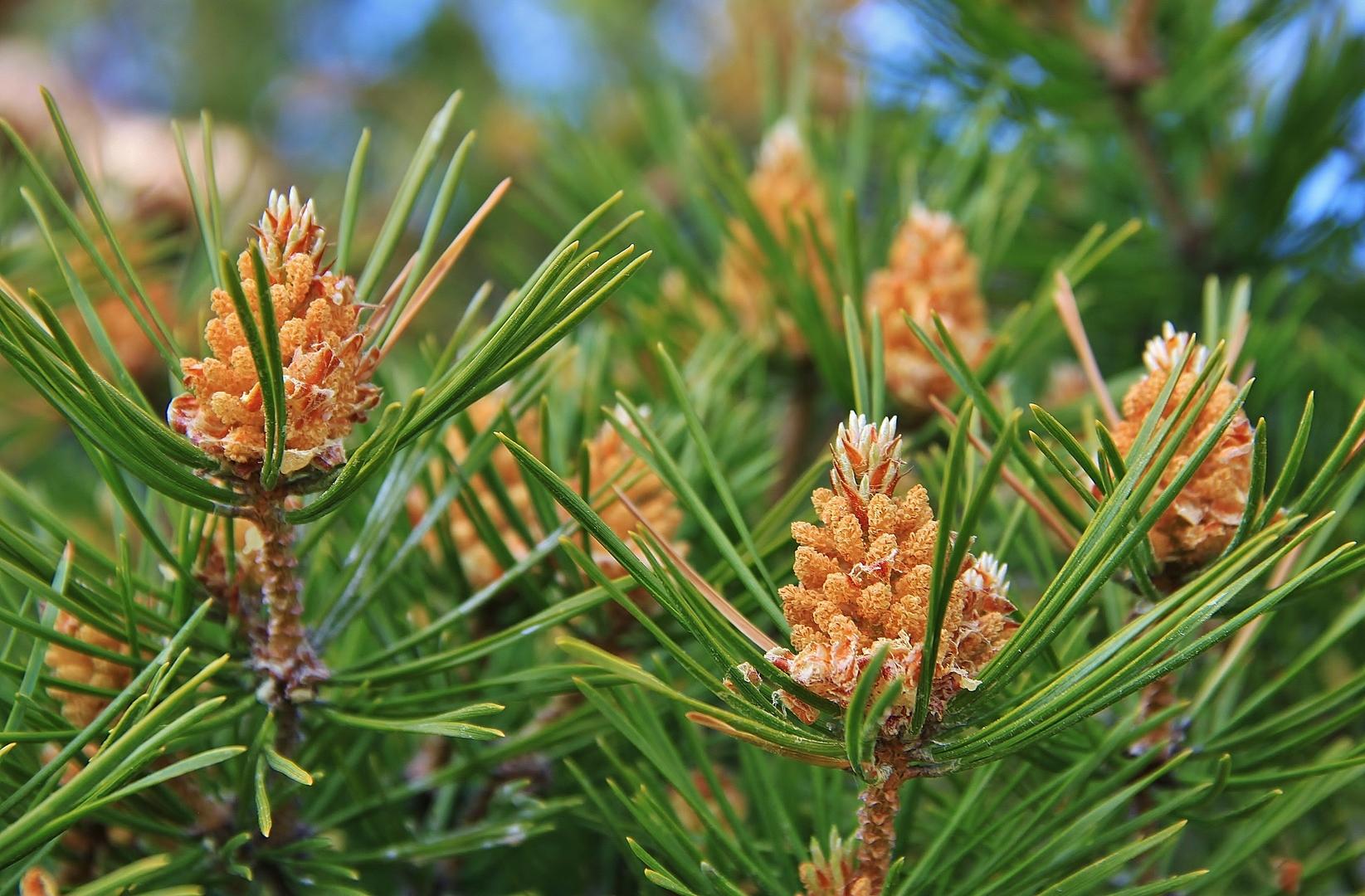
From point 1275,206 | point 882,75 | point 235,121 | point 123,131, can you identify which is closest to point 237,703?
Answer: point 882,75

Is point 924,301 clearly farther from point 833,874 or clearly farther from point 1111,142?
point 1111,142

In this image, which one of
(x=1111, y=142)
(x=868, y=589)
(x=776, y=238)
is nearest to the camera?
(x=868, y=589)

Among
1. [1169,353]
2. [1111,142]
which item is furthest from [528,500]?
[1111,142]

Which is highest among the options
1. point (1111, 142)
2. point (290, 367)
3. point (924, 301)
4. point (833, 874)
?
point (1111, 142)

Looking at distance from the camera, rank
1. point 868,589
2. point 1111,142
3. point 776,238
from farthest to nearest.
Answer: point 1111,142 → point 776,238 → point 868,589

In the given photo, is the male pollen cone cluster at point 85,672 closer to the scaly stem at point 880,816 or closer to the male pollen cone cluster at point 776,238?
the scaly stem at point 880,816

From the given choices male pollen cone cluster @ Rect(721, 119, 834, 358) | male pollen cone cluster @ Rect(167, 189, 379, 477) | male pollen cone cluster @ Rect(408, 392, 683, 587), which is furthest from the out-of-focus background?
male pollen cone cluster @ Rect(167, 189, 379, 477)

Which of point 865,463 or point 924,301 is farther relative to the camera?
point 924,301

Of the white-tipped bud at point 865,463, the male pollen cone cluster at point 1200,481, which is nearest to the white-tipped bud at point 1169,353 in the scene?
the male pollen cone cluster at point 1200,481
